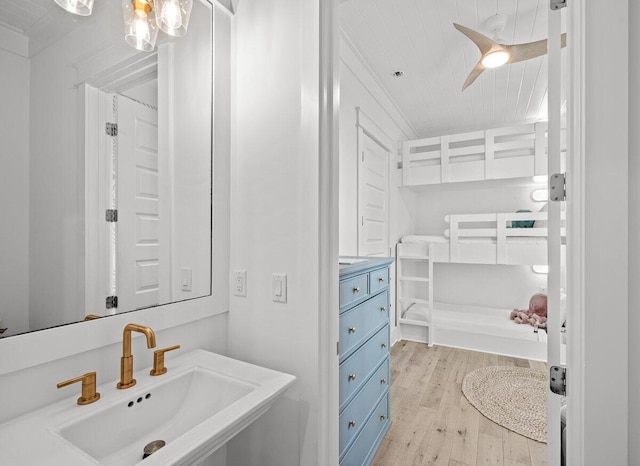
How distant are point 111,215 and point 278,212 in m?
0.58

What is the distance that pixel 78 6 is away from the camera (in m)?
1.01

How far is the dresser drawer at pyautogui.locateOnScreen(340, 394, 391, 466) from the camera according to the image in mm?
1609

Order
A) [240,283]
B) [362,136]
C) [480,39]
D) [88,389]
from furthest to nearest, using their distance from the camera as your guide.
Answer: [362,136]
[480,39]
[240,283]
[88,389]

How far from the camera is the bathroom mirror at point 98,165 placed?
2.85 ft

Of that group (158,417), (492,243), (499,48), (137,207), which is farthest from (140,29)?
(492,243)

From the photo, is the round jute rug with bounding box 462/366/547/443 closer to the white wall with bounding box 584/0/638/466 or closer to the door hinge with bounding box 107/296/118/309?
the white wall with bounding box 584/0/638/466

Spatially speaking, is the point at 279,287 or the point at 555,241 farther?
the point at 279,287

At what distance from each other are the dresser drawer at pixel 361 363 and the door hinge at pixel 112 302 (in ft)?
3.13

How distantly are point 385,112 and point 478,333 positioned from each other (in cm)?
269

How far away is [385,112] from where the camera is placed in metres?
3.53

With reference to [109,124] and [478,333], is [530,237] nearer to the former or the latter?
[478,333]

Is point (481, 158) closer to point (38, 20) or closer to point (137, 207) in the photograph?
point (137, 207)

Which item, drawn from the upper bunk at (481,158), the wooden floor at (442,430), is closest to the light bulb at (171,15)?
the wooden floor at (442,430)

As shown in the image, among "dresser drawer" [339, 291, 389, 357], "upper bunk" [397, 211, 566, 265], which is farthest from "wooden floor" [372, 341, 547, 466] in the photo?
"upper bunk" [397, 211, 566, 265]
